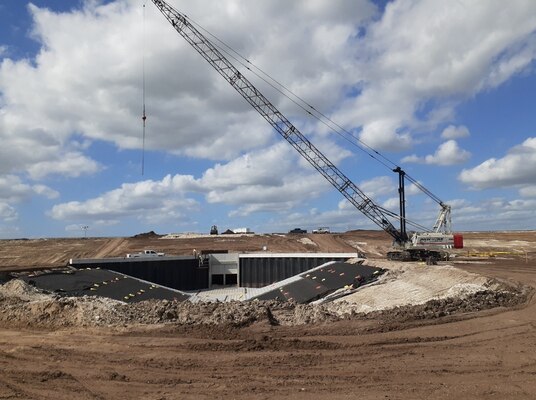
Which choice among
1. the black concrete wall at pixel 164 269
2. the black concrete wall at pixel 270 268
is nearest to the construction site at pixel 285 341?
the black concrete wall at pixel 164 269

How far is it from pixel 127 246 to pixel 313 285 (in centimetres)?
4326

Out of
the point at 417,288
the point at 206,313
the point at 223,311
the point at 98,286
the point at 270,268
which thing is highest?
the point at 270,268

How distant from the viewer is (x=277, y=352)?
1362 cm

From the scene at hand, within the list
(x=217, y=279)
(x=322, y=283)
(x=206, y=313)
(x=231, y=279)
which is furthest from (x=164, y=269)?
(x=206, y=313)

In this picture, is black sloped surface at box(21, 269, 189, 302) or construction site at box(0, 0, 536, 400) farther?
black sloped surface at box(21, 269, 189, 302)

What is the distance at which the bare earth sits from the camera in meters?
10.5

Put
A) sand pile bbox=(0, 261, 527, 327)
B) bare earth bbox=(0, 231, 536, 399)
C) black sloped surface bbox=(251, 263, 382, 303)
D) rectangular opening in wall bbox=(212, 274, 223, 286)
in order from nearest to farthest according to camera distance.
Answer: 1. bare earth bbox=(0, 231, 536, 399)
2. sand pile bbox=(0, 261, 527, 327)
3. black sloped surface bbox=(251, 263, 382, 303)
4. rectangular opening in wall bbox=(212, 274, 223, 286)

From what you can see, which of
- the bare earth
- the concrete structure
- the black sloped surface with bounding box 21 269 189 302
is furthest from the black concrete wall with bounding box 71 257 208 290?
the bare earth

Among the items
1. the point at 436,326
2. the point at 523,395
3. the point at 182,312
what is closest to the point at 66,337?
the point at 182,312

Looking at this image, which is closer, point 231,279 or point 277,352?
point 277,352

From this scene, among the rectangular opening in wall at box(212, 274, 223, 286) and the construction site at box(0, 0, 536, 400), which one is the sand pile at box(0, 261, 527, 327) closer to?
the construction site at box(0, 0, 536, 400)

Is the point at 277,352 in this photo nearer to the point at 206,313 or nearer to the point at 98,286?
the point at 206,313

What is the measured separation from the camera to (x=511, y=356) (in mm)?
12461

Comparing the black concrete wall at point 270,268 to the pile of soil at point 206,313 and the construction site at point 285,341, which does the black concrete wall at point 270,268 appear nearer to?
the construction site at point 285,341
